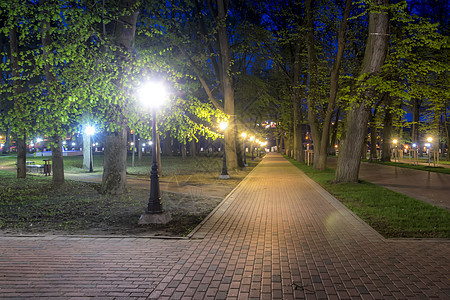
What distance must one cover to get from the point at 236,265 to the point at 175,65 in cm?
1419

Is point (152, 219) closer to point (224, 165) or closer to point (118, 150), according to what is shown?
point (118, 150)

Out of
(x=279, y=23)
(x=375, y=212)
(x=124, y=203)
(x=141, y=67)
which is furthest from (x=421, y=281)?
(x=279, y=23)

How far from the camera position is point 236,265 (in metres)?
5.06

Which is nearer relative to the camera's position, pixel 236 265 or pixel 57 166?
pixel 236 265

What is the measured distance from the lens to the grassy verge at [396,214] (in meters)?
7.13

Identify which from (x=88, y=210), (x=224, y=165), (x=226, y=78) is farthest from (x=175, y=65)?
(x=88, y=210)

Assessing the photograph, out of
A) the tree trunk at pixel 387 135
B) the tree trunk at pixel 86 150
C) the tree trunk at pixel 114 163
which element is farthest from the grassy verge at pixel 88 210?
the tree trunk at pixel 387 135

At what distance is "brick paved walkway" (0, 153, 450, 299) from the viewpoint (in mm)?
4129

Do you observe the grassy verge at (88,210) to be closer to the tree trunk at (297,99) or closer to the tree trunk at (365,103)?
the tree trunk at (365,103)

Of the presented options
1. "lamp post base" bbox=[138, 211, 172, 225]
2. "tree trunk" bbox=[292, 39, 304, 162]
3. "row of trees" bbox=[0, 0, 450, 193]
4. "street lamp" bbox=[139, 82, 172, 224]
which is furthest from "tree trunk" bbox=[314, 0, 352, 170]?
"lamp post base" bbox=[138, 211, 172, 225]

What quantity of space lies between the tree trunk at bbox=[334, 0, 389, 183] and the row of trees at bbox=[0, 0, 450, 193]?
0.04 m

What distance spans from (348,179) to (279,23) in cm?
1710

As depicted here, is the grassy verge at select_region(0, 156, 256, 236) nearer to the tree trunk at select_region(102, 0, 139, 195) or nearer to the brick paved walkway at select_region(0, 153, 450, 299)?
the tree trunk at select_region(102, 0, 139, 195)

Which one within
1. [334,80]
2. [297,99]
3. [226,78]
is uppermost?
[297,99]
